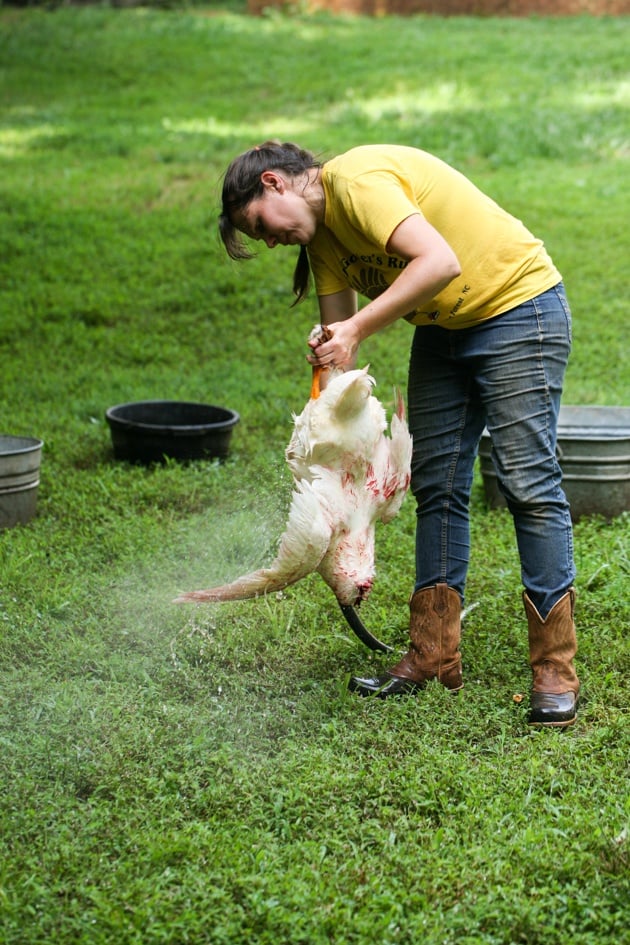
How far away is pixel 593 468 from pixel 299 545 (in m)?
2.27

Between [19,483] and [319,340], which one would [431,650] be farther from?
[19,483]

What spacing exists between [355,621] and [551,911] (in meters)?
1.33

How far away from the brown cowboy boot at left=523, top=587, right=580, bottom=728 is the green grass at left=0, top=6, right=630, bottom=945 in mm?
106

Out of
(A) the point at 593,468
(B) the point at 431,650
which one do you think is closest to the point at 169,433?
(A) the point at 593,468

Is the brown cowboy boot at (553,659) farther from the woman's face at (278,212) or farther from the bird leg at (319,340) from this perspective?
the woman's face at (278,212)

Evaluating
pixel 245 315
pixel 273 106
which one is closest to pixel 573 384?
pixel 245 315

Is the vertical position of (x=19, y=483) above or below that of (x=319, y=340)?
below

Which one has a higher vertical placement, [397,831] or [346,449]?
[346,449]

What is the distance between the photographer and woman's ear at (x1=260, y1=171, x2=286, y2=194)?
3.25m

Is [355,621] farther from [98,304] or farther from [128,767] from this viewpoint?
[98,304]

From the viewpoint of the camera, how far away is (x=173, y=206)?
35.5ft

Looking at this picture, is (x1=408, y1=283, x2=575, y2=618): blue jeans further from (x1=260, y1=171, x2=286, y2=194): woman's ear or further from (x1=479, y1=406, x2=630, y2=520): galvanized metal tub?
(x1=479, y1=406, x2=630, y2=520): galvanized metal tub

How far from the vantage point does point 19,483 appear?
5.12 m

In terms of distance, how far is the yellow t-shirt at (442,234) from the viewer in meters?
3.20
